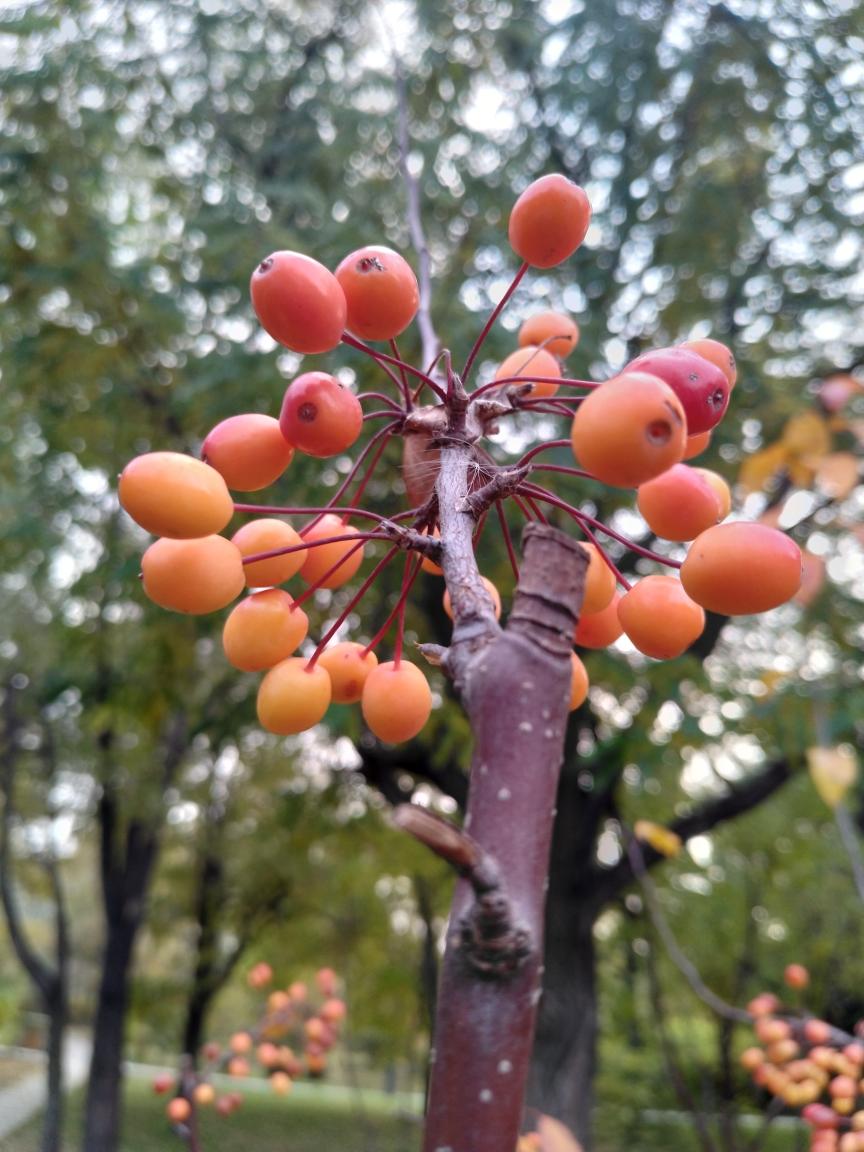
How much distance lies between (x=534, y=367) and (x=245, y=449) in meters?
0.40

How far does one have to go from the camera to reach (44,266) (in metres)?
4.79

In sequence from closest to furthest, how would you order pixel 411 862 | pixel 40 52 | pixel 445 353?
pixel 445 353 < pixel 40 52 < pixel 411 862

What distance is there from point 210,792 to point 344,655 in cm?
1008

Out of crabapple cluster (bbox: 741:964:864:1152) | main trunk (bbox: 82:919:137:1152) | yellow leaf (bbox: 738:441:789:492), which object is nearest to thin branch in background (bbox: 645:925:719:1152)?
crabapple cluster (bbox: 741:964:864:1152)

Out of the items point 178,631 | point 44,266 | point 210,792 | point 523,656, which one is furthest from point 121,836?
point 523,656

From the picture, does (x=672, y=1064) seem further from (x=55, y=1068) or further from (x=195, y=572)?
(x=55, y=1068)

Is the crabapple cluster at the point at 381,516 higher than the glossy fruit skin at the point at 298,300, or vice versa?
the glossy fruit skin at the point at 298,300

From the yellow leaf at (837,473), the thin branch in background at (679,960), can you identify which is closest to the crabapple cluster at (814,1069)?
the thin branch in background at (679,960)

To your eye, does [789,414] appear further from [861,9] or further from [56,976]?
[56,976]

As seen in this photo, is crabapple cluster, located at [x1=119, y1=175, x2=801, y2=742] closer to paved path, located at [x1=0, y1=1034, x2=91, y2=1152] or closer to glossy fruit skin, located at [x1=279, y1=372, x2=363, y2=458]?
glossy fruit skin, located at [x1=279, y1=372, x2=363, y2=458]

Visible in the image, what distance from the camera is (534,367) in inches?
44.9

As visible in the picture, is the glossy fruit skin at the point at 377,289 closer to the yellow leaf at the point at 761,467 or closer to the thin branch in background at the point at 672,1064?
the yellow leaf at the point at 761,467

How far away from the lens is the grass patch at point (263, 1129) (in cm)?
1338

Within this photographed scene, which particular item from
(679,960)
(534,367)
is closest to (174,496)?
(534,367)
